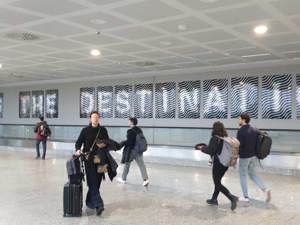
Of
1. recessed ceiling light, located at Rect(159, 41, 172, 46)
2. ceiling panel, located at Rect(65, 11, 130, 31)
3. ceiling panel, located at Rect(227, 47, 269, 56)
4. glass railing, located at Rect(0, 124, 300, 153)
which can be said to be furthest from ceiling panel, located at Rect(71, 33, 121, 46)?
glass railing, located at Rect(0, 124, 300, 153)

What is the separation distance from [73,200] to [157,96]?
1140cm

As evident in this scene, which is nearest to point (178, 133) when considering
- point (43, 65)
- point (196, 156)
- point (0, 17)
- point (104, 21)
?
point (196, 156)

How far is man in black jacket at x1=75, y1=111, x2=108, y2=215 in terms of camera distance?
6449 mm

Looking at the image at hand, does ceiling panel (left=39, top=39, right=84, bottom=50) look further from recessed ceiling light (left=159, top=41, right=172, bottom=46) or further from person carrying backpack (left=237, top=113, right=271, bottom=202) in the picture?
person carrying backpack (left=237, top=113, right=271, bottom=202)

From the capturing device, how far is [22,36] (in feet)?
33.2

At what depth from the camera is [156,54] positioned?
12445 millimetres

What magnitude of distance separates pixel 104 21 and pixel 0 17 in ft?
7.24

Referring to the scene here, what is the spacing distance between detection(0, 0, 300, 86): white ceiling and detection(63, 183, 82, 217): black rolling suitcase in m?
3.38

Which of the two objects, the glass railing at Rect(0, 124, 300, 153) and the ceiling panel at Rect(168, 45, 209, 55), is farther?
the glass railing at Rect(0, 124, 300, 153)

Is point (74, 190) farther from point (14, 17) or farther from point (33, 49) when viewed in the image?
point (33, 49)

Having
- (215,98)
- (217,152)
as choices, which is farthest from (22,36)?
(215,98)

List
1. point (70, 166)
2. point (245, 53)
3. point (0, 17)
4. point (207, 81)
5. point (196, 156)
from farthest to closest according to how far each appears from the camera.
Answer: point (207, 81) → point (196, 156) → point (245, 53) → point (0, 17) → point (70, 166)

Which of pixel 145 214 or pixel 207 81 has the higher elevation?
pixel 207 81

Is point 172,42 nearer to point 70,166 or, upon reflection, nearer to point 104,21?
point 104,21
